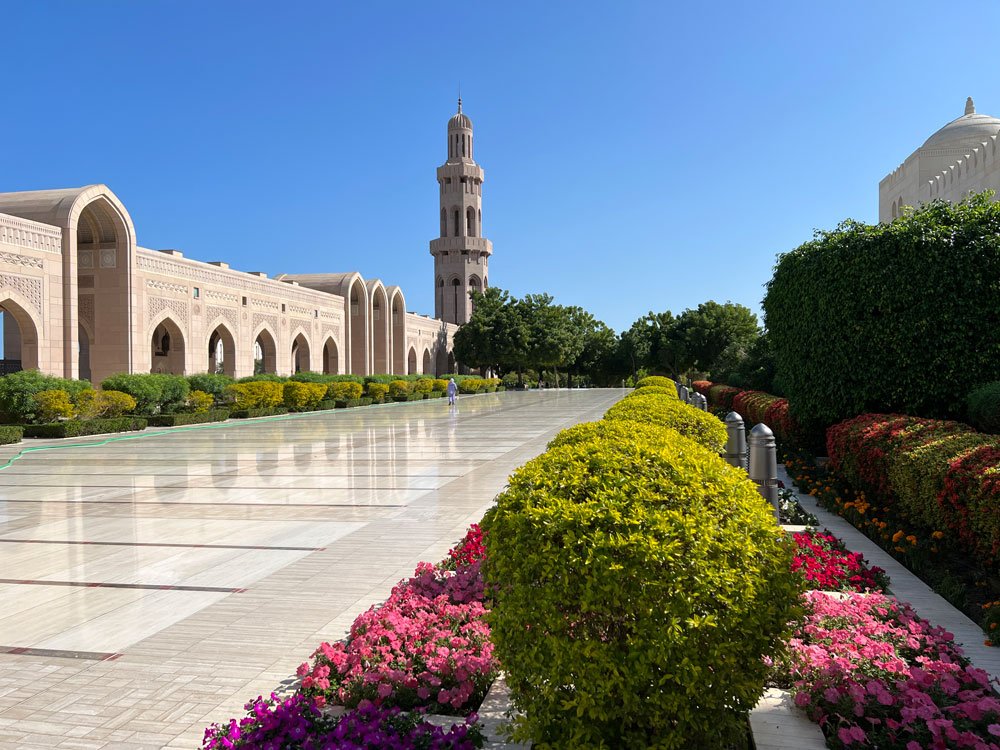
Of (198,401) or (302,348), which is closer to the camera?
(198,401)

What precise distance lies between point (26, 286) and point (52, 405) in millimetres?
5290

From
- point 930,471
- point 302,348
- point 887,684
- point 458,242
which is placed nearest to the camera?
point 887,684

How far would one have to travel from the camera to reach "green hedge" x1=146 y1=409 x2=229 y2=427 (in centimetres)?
1985

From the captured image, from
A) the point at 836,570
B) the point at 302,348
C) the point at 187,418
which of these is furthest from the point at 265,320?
the point at 836,570

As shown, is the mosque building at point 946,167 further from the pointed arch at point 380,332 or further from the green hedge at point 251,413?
the pointed arch at point 380,332

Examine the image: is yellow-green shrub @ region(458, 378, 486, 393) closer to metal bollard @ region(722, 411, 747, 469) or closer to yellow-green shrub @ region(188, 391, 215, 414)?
yellow-green shrub @ region(188, 391, 215, 414)

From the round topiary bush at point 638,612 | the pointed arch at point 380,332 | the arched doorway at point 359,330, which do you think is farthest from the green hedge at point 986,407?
the pointed arch at point 380,332

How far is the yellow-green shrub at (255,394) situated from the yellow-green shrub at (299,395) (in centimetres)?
99

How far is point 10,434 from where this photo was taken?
15.1m

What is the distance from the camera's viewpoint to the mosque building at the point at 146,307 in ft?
66.2

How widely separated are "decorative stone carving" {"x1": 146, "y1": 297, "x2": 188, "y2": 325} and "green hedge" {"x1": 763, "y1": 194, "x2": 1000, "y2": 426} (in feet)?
75.4

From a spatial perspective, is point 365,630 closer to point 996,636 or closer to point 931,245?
point 996,636

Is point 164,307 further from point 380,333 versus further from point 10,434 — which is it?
point 380,333

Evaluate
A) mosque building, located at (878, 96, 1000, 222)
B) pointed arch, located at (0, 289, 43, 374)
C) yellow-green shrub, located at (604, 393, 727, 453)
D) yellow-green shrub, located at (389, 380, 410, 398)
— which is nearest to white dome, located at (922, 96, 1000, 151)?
mosque building, located at (878, 96, 1000, 222)
